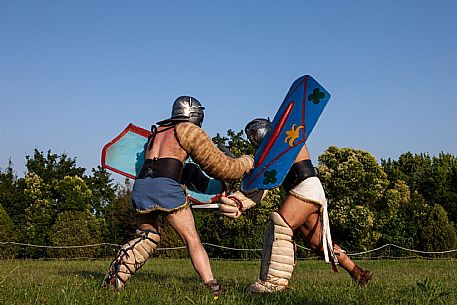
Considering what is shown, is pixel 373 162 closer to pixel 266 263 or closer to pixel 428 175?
pixel 428 175

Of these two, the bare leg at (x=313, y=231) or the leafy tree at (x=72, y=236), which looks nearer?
the bare leg at (x=313, y=231)

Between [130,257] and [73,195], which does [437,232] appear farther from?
[130,257]

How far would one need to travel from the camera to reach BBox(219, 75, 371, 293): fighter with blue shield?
17.1 feet

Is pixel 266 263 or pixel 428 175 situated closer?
pixel 266 263

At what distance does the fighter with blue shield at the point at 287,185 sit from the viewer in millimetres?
5223

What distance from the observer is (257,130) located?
5.73 metres

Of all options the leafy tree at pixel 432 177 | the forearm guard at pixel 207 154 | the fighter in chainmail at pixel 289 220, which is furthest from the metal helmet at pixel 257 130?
the leafy tree at pixel 432 177

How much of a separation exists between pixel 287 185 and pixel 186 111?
47.1 inches

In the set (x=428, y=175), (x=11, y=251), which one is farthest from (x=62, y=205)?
(x=428, y=175)

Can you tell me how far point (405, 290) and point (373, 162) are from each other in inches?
682

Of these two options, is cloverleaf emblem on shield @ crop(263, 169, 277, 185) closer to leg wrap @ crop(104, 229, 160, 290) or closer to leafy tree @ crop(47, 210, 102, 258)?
leg wrap @ crop(104, 229, 160, 290)

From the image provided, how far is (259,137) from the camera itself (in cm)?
572

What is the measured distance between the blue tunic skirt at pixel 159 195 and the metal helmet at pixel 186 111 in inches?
25.0

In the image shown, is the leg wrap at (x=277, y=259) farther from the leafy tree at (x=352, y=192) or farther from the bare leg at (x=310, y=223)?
the leafy tree at (x=352, y=192)
